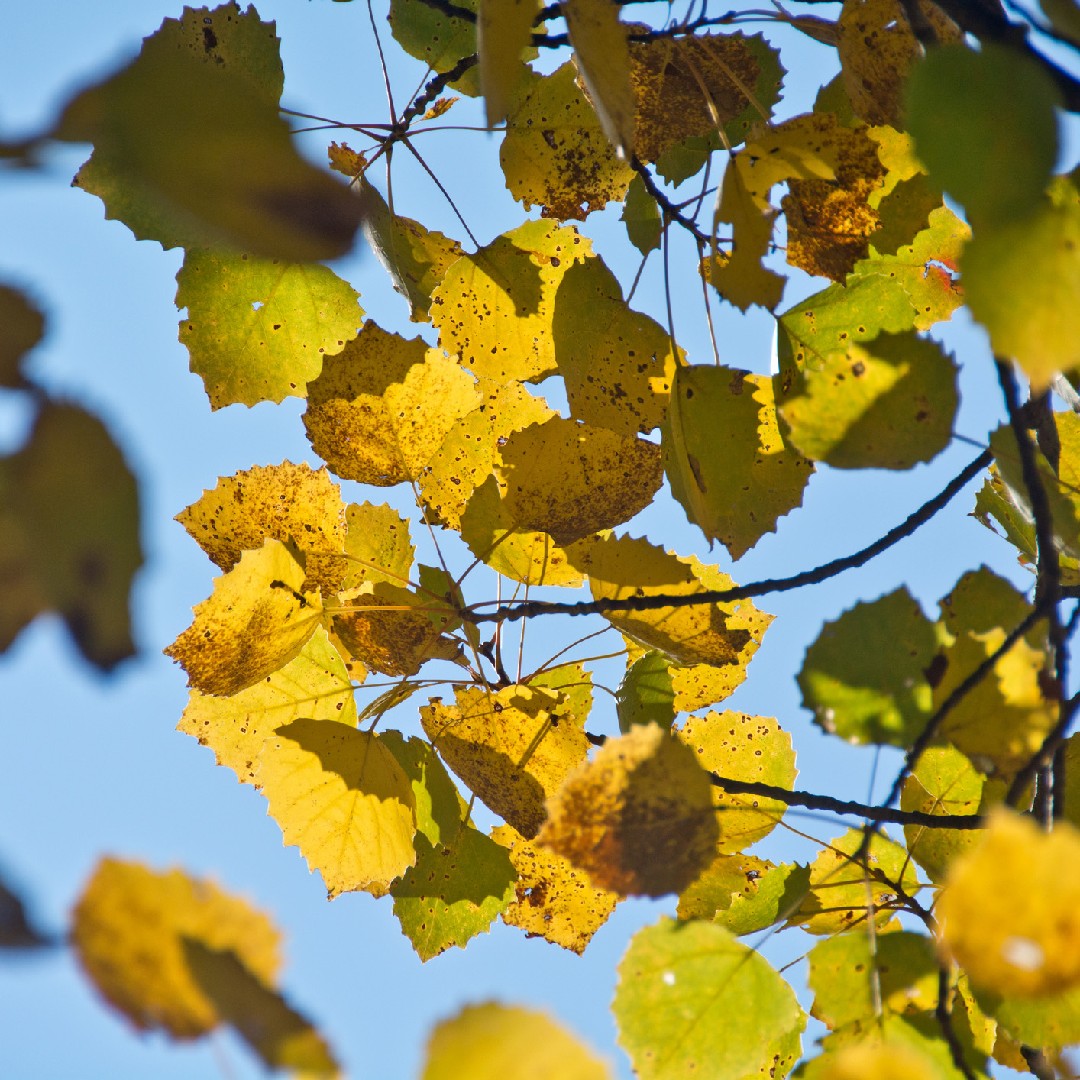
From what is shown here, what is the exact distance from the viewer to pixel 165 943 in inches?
15.3

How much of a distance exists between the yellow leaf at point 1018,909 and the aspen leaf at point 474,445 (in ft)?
2.13

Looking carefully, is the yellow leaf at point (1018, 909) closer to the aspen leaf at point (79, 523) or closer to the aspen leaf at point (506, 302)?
the aspen leaf at point (79, 523)

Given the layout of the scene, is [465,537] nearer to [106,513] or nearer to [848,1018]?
[848,1018]

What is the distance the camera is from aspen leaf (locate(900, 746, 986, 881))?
0.86m

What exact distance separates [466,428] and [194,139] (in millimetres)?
682

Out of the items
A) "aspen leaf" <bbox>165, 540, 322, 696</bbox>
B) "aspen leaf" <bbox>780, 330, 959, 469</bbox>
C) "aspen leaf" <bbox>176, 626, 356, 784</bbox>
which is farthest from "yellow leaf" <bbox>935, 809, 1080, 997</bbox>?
"aspen leaf" <bbox>176, 626, 356, 784</bbox>

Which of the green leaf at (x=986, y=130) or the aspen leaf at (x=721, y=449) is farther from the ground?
the aspen leaf at (x=721, y=449)

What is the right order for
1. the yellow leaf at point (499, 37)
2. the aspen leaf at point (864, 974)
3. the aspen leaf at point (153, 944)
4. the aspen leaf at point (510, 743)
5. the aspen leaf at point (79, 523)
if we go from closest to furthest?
the aspen leaf at point (79, 523) < the aspen leaf at point (153, 944) < the yellow leaf at point (499, 37) < the aspen leaf at point (864, 974) < the aspen leaf at point (510, 743)

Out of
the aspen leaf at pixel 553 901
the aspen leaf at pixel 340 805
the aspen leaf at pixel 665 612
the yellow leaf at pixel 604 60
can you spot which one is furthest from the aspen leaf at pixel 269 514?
the yellow leaf at pixel 604 60

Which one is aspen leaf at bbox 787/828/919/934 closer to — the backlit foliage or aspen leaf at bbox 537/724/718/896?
the backlit foliage

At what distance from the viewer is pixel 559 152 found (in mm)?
994

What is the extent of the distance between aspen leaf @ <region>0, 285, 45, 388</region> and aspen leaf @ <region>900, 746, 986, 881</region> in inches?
30.8

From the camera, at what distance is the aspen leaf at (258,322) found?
3.14ft

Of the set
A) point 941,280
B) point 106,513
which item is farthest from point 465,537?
point 106,513
